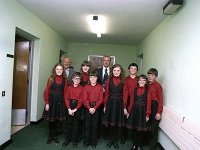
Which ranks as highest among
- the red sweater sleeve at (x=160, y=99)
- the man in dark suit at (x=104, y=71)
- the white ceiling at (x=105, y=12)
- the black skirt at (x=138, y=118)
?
the white ceiling at (x=105, y=12)

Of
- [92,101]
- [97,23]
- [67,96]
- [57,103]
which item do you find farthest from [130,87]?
[97,23]

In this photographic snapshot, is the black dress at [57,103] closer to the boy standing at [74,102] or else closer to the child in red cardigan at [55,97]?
the child in red cardigan at [55,97]

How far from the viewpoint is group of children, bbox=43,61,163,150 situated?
330 cm

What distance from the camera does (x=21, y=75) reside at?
4.55 meters

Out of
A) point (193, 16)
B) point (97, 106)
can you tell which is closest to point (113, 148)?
point (97, 106)

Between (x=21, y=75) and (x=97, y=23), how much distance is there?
6.67 ft

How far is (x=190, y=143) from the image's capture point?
7.66 ft

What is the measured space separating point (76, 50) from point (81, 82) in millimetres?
4330

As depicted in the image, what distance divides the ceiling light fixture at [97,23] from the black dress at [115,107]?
1571mm

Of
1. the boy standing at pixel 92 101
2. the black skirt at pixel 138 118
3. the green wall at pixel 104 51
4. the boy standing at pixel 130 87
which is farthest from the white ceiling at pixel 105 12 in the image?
the green wall at pixel 104 51

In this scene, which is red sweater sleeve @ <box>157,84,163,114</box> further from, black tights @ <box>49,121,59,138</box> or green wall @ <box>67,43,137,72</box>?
green wall @ <box>67,43,137,72</box>

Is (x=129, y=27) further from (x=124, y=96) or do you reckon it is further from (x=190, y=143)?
(x=190, y=143)

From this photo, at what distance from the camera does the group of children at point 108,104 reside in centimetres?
330

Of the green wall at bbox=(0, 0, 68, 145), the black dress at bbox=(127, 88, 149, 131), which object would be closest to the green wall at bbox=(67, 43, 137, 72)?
the green wall at bbox=(0, 0, 68, 145)
